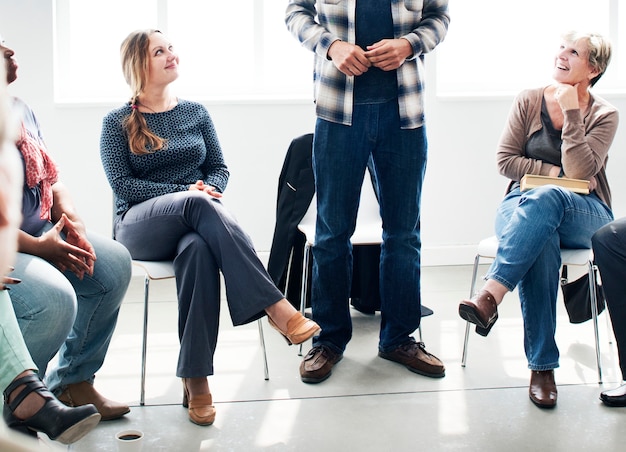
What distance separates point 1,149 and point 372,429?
181 cm

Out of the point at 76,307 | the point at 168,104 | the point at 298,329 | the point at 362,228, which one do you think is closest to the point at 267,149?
the point at 362,228

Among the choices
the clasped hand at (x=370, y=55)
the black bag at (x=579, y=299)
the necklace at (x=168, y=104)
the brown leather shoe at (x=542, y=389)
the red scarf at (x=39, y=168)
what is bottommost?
the brown leather shoe at (x=542, y=389)

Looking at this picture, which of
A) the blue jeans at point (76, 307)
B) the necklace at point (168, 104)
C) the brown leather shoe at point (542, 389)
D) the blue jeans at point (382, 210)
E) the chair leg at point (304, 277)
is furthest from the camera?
the chair leg at point (304, 277)

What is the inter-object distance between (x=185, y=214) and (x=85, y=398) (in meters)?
0.61

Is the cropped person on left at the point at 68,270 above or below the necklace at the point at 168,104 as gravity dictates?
below

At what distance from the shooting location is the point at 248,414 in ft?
7.43

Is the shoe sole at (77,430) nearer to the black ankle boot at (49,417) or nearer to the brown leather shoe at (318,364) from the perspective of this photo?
the black ankle boot at (49,417)

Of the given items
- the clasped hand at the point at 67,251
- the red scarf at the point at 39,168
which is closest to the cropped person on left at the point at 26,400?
the clasped hand at the point at 67,251

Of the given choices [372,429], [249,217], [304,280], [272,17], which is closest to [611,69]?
[272,17]

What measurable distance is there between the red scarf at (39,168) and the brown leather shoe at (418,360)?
1.25m

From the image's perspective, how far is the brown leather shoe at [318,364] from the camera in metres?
2.53

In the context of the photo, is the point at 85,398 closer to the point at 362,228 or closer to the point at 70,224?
the point at 70,224

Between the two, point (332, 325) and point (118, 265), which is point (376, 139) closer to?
point (332, 325)

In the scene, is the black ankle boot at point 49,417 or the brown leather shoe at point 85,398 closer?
the black ankle boot at point 49,417
